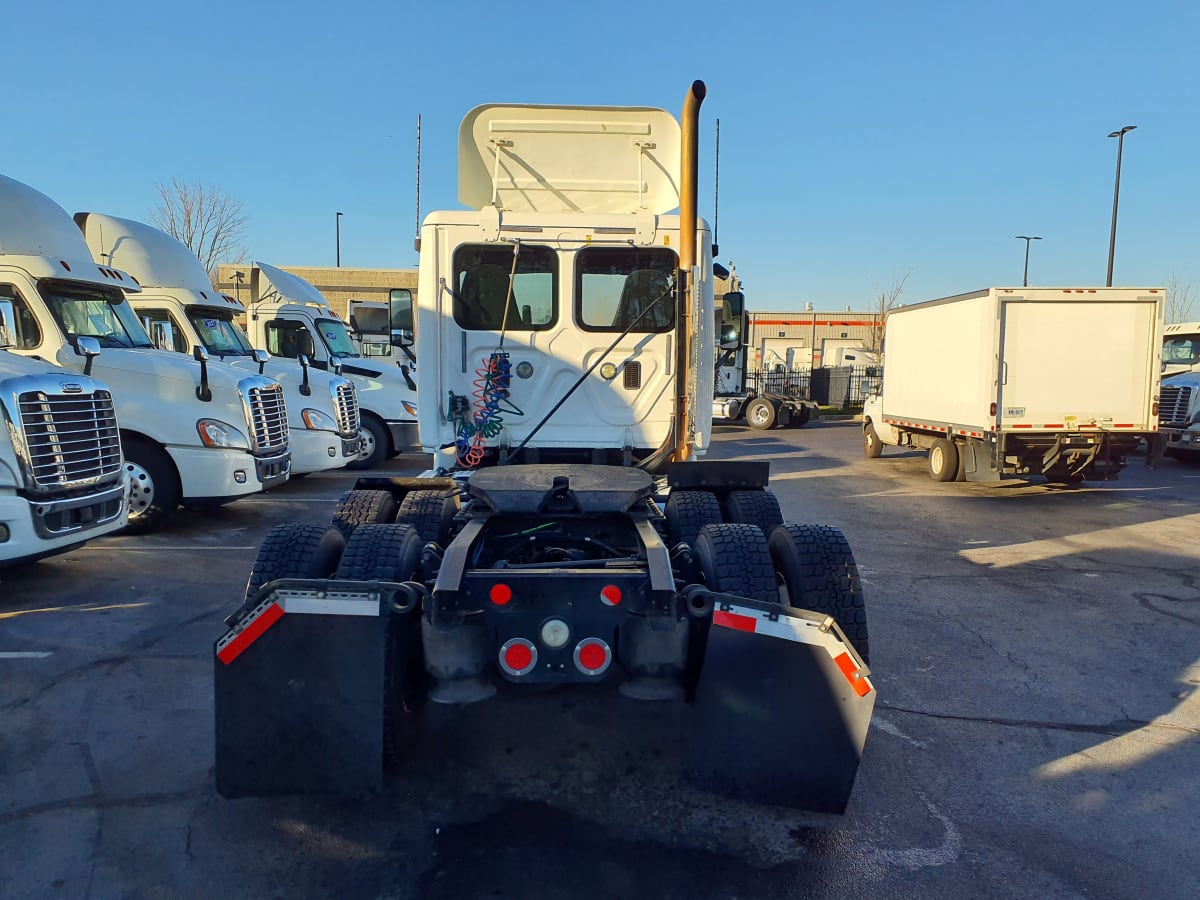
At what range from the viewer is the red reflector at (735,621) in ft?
9.72

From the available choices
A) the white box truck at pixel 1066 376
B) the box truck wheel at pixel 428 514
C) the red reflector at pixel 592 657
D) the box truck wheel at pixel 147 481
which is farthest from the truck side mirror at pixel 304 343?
the red reflector at pixel 592 657

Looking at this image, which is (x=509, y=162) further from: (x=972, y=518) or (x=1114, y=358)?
(x=1114, y=358)

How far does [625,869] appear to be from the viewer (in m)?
2.97

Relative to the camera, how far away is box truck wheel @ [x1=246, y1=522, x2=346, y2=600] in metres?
3.82

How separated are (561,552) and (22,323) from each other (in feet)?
21.8

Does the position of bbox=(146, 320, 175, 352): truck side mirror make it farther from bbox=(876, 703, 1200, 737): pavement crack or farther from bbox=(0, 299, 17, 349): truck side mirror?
bbox=(876, 703, 1200, 737): pavement crack

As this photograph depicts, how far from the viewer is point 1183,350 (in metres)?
16.7

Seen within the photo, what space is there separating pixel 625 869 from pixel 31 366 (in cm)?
599

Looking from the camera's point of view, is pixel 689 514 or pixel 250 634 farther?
pixel 689 514

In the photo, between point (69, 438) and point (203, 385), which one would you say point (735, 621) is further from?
point (203, 385)

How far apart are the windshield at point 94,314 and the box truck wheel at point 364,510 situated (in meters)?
4.98

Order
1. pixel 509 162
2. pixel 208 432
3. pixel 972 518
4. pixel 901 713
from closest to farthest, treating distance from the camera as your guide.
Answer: pixel 901 713 → pixel 509 162 → pixel 208 432 → pixel 972 518

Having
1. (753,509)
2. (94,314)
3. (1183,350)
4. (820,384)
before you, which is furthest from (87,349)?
(820,384)

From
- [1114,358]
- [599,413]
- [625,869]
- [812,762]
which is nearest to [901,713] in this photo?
[812,762]
